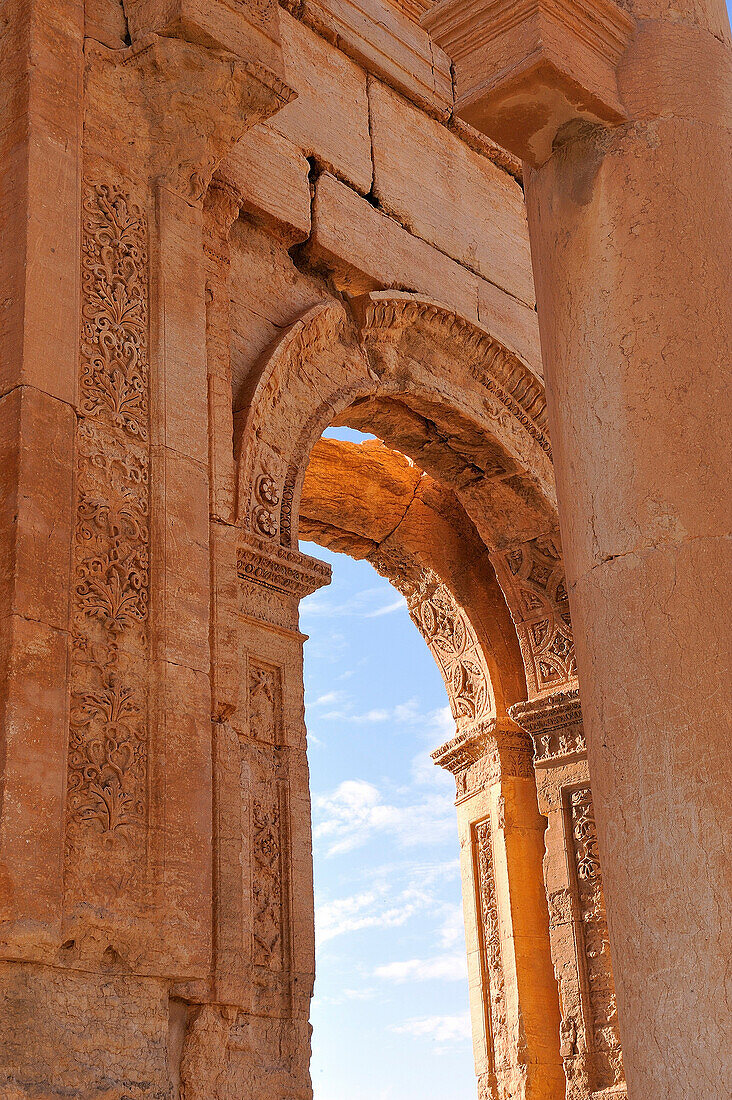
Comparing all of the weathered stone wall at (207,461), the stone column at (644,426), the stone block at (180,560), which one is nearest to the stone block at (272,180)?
the weathered stone wall at (207,461)

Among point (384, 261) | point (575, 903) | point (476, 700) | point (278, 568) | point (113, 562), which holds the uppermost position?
point (384, 261)

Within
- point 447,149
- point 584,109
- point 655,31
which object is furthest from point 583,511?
point 447,149

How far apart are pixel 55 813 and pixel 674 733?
212 centimetres

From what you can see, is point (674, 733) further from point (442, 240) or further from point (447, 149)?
point (447, 149)

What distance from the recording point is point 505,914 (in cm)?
885

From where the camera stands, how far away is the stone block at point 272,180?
6918mm

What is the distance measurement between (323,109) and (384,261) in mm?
941

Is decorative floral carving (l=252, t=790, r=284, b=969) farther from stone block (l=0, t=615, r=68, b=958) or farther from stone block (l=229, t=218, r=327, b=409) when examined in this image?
stone block (l=229, t=218, r=327, b=409)

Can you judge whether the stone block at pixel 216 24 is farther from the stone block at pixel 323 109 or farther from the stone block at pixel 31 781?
the stone block at pixel 31 781

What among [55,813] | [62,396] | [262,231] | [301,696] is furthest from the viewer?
[262,231]

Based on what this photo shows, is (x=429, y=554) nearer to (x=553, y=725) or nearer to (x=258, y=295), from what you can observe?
(x=553, y=725)

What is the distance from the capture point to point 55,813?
14.5 feet

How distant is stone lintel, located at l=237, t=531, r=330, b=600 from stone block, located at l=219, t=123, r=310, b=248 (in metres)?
1.83

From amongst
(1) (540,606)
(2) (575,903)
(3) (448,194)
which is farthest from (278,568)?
(2) (575,903)
